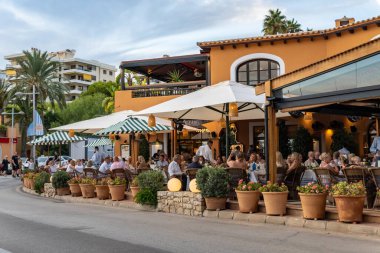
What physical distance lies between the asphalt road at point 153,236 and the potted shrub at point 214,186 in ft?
1.86

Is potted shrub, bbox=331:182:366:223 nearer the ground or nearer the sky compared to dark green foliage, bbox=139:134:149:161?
nearer the ground

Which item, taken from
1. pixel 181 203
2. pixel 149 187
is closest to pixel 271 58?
pixel 149 187

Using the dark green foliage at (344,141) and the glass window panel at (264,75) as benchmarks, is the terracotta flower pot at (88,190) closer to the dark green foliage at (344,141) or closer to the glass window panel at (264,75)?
the dark green foliage at (344,141)

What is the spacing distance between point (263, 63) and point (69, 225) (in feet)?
47.2

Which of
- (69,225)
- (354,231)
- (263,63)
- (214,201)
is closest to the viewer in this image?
(354,231)

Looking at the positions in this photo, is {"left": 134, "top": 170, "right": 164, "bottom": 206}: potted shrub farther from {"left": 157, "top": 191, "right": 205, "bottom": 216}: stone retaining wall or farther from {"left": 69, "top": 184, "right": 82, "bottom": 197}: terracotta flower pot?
{"left": 69, "top": 184, "right": 82, "bottom": 197}: terracotta flower pot

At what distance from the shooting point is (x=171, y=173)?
13.8 m

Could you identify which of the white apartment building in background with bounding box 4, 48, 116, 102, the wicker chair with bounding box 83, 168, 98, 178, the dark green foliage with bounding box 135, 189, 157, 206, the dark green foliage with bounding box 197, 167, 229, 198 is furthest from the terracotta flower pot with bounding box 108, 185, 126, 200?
the white apartment building in background with bounding box 4, 48, 116, 102

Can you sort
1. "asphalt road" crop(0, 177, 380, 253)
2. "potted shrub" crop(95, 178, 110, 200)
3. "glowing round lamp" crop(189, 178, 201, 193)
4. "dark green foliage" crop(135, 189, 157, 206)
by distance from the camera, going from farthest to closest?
"potted shrub" crop(95, 178, 110, 200)
"dark green foliage" crop(135, 189, 157, 206)
"glowing round lamp" crop(189, 178, 201, 193)
"asphalt road" crop(0, 177, 380, 253)

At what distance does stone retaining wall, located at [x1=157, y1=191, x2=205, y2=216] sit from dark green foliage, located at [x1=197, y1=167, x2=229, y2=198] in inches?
15.4

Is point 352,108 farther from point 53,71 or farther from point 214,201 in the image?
point 53,71

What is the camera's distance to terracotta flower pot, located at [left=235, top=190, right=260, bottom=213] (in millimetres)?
11156

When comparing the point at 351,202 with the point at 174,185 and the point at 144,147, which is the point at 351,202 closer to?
the point at 174,185

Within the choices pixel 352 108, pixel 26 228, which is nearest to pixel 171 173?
pixel 26 228
